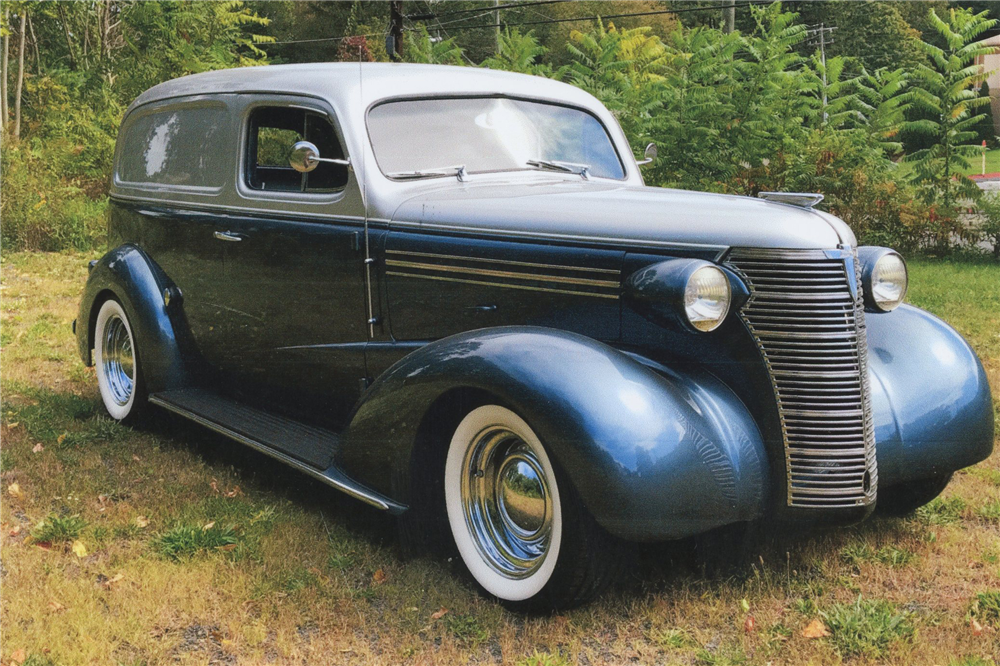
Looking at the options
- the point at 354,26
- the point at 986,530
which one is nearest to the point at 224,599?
the point at 986,530

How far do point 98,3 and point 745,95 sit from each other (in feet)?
54.8

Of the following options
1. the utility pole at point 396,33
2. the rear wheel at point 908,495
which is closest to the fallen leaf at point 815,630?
the rear wheel at point 908,495

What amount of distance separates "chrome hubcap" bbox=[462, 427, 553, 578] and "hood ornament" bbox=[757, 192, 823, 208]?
1267mm

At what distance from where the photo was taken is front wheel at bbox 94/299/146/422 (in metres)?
5.48

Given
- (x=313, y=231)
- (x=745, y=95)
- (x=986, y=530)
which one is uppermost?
(x=745, y=95)

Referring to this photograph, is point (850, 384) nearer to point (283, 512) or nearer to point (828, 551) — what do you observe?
point (828, 551)

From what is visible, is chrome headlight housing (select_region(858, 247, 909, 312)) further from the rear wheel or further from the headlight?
the headlight

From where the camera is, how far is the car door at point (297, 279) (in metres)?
4.05

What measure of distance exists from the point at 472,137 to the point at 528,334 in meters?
Answer: 1.41

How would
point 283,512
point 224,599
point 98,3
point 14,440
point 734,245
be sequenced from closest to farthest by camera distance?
1. point 734,245
2. point 224,599
3. point 283,512
4. point 14,440
5. point 98,3

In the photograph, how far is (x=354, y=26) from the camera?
110ft

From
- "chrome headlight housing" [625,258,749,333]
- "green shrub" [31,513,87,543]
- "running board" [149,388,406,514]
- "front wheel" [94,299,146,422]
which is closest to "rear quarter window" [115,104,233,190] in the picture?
"front wheel" [94,299,146,422]

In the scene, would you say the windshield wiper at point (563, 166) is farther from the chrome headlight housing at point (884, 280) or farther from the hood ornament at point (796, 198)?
the chrome headlight housing at point (884, 280)

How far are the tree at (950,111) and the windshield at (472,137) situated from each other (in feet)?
31.5
